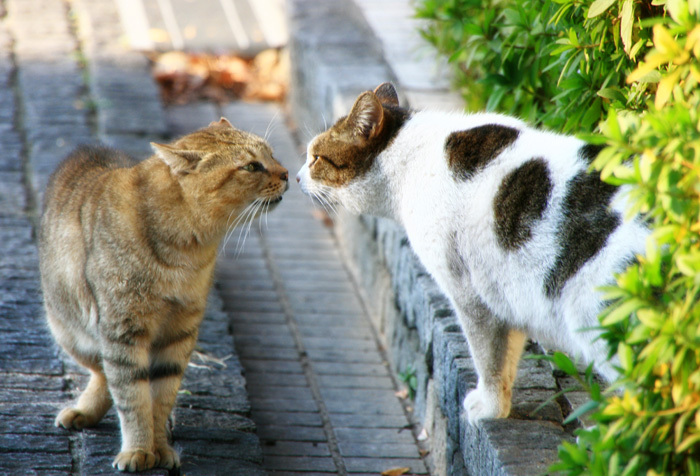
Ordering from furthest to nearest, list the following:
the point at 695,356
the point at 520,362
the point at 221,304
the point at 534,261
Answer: the point at 221,304 < the point at 520,362 < the point at 534,261 < the point at 695,356

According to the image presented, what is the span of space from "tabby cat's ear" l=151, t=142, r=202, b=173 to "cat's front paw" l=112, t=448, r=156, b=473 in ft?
3.46

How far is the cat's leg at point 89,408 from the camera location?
308cm

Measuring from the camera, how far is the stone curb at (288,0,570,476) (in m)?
2.75

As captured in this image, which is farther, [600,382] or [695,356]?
[600,382]

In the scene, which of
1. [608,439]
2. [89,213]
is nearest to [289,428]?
[89,213]

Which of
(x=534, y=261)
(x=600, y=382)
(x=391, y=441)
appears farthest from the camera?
(x=391, y=441)

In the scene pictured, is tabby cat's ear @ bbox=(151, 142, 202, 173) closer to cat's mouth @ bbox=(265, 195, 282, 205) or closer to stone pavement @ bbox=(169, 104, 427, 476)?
cat's mouth @ bbox=(265, 195, 282, 205)

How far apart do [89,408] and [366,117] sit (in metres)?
1.61

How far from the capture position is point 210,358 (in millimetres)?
3811

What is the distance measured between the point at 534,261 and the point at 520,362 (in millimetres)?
880

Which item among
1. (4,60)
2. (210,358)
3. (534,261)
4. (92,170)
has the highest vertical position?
(534,261)

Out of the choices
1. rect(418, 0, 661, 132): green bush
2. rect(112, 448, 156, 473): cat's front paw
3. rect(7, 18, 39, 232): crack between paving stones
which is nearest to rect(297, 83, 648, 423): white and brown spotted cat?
rect(418, 0, 661, 132): green bush

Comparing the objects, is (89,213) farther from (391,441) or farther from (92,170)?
(391,441)

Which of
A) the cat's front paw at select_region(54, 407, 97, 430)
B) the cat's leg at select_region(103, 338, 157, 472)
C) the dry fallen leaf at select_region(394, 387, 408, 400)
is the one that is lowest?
the dry fallen leaf at select_region(394, 387, 408, 400)
